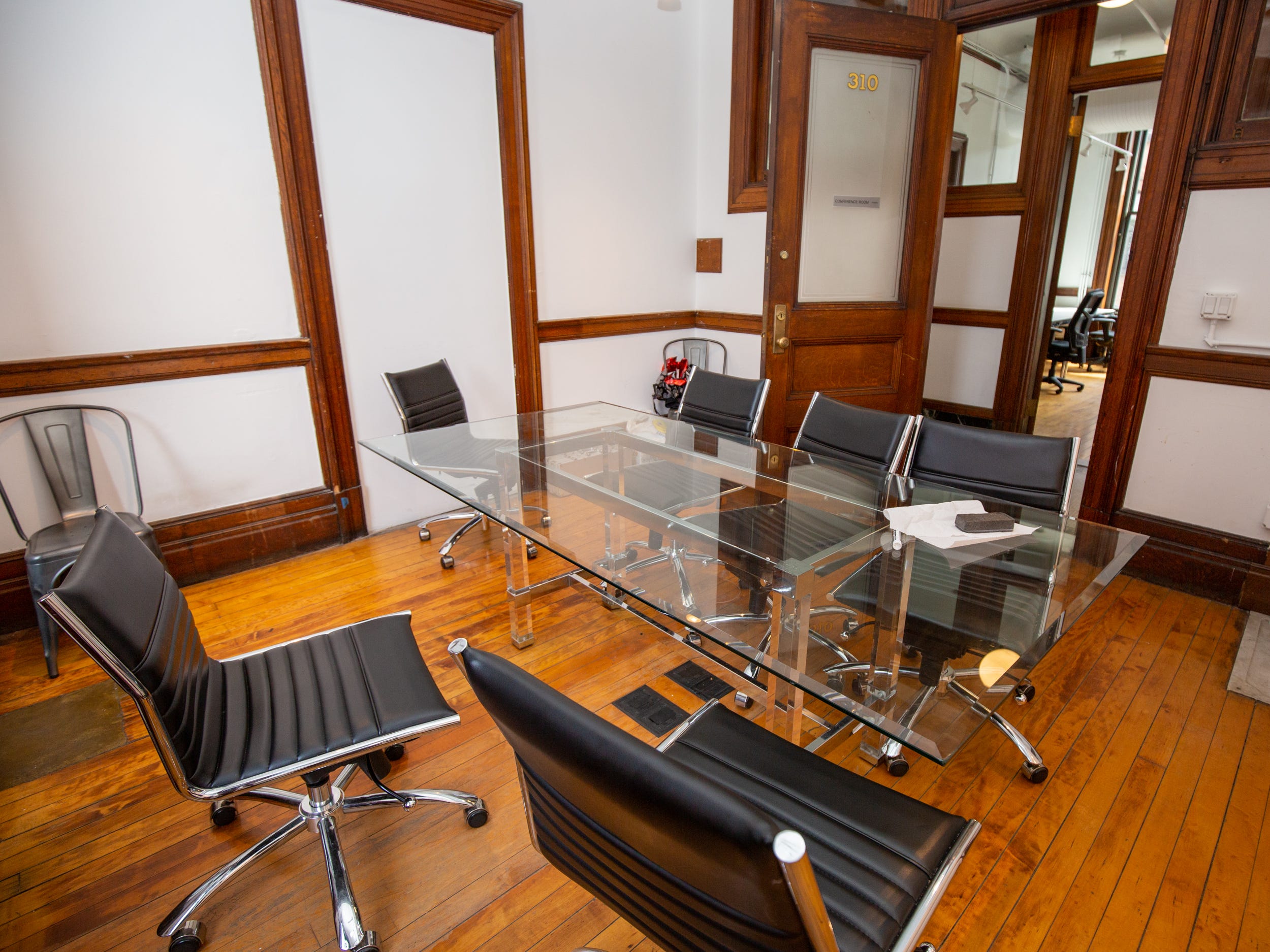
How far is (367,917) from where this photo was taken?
4.81ft

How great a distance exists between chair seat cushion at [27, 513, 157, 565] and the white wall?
3.28 feet

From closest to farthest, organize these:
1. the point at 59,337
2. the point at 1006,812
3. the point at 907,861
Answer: the point at 907,861
the point at 1006,812
the point at 59,337

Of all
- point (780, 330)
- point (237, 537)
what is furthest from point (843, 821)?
point (237, 537)

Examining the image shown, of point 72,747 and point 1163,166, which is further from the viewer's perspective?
point 1163,166

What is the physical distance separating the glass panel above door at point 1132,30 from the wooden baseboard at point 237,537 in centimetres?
538

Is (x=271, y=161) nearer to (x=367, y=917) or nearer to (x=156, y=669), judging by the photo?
(x=156, y=669)

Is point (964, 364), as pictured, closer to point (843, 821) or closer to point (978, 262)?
point (978, 262)

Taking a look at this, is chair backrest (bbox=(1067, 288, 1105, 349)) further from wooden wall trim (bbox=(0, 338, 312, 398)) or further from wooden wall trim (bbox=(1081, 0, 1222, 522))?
wooden wall trim (bbox=(0, 338, 312, 398))

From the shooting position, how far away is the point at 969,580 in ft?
5.11

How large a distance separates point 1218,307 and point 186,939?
3756mm

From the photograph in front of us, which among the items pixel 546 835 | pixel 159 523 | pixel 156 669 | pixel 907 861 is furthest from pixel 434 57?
pixel 907 861

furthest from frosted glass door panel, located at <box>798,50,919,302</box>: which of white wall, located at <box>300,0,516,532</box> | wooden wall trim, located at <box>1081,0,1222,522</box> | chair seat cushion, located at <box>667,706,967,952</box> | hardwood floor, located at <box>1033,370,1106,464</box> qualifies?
chair seat cushion, located at <box>667,706,967,952</box>

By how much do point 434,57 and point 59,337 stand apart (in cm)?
201

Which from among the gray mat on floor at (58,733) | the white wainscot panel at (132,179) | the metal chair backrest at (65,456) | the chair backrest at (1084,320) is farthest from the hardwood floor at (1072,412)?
the metal chair backrest at (65,456)
